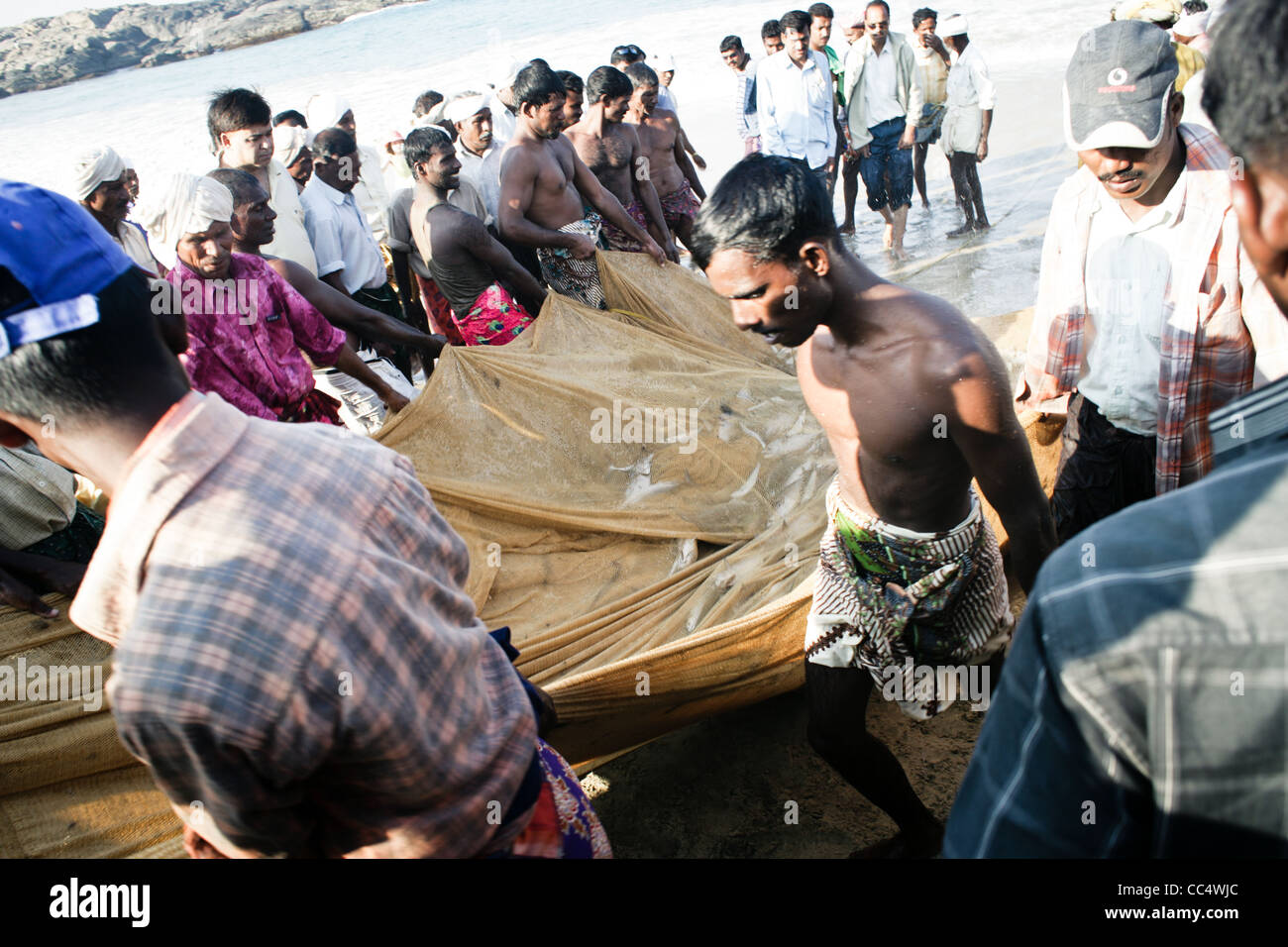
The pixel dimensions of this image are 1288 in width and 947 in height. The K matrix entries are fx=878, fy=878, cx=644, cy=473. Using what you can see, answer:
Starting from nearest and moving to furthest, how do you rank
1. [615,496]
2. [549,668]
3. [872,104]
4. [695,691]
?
[695,691]
[549,668]
[615,496]
[872,104]

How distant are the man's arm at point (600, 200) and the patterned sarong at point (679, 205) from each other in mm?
1345

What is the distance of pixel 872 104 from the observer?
7477 millimetres

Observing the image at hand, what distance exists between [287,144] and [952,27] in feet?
18.3

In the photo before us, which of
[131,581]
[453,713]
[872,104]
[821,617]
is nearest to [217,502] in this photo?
[131,581]

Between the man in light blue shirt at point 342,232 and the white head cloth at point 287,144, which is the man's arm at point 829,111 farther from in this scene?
the white head cloth at point 287,144

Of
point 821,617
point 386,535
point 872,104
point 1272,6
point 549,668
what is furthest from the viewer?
point 872,104

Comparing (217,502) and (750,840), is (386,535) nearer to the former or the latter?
(217,502)

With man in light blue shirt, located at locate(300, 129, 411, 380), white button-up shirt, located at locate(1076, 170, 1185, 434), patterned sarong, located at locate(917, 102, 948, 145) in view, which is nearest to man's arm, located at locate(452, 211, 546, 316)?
man in light blue shirt, located at locate(300, 129, 411, 380)

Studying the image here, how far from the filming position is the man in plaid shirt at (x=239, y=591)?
948mm

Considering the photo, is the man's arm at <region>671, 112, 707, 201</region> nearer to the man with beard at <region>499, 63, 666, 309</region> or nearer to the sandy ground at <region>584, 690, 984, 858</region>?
the man with beard at <region>499, 63, 666, 309</region>
